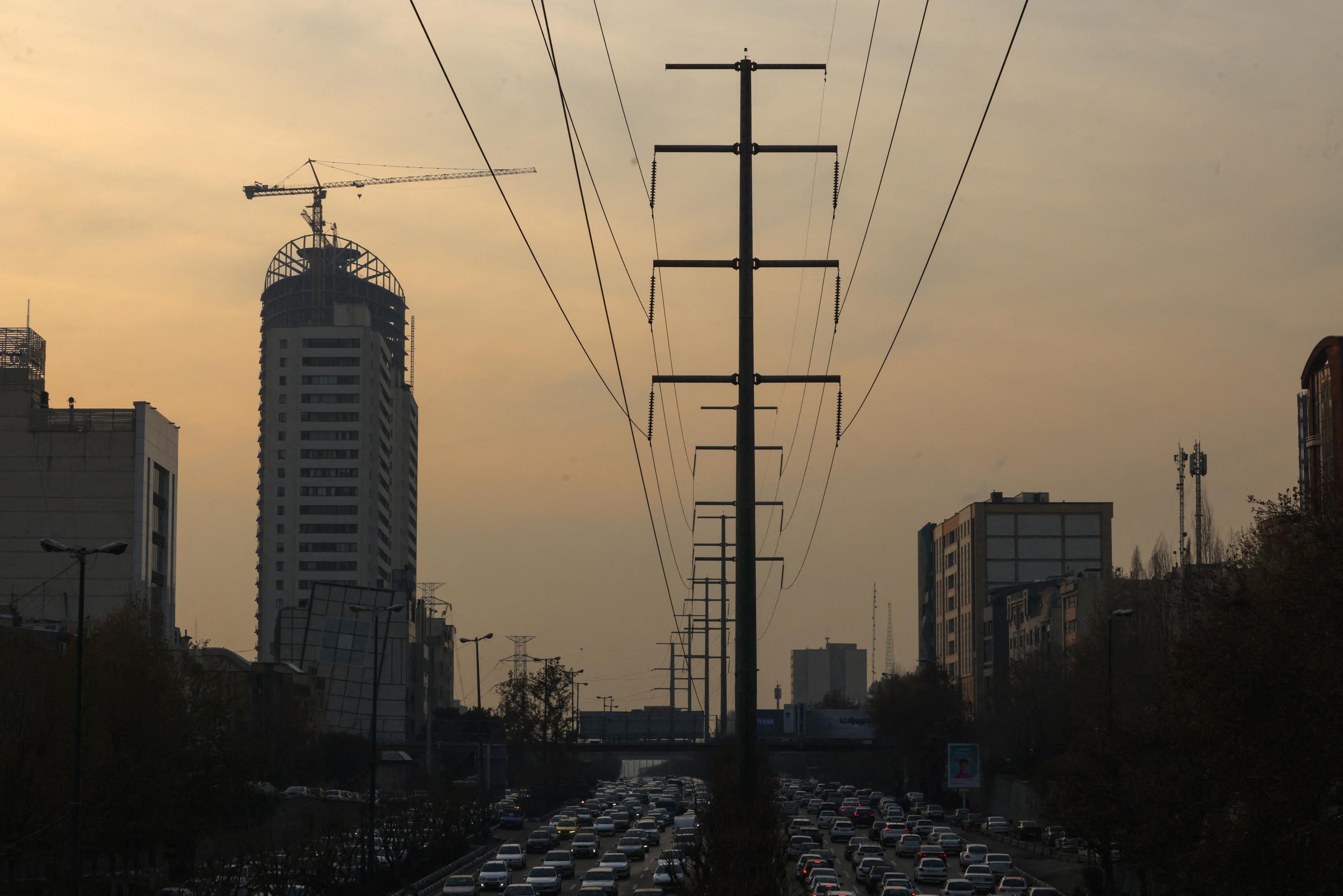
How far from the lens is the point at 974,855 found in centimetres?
7756

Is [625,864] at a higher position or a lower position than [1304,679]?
lower

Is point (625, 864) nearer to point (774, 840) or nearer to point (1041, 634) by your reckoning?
point (774, 840)

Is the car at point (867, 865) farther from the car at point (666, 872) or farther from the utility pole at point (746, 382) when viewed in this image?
the utility pole at point (746, 382)

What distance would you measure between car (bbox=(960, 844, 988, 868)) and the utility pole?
47.9 m

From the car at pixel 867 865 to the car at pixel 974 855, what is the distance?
5.92 metres

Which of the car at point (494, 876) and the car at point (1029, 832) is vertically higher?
the car at point (494, 876)

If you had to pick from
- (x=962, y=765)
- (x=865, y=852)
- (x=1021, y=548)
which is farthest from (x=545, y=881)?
(x=1021, y=548)

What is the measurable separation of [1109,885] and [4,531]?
106 m

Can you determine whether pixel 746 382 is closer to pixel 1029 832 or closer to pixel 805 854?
pixel 805 854

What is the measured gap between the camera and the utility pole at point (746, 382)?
99.3 feet

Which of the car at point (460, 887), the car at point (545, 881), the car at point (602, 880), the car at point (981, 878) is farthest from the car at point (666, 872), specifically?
the car at point (981, 878)

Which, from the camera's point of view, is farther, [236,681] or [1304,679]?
[236,681]

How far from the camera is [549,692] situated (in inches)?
6097

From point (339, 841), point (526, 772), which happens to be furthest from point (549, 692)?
point (339, 841)
